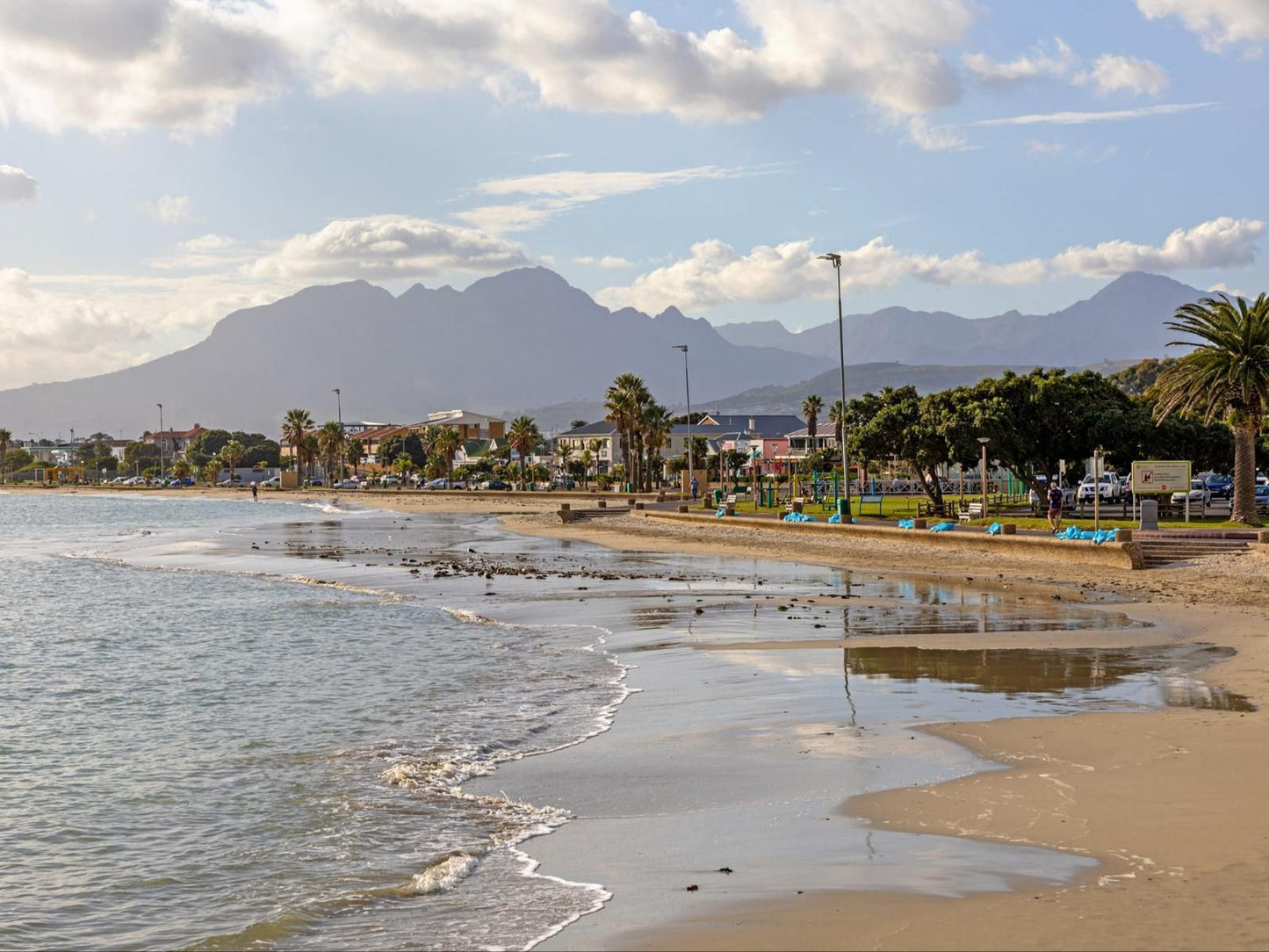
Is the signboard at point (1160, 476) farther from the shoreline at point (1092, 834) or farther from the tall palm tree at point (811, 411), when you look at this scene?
the tall palm tree at point (811, 411)

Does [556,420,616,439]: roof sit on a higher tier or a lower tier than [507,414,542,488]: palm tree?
higher

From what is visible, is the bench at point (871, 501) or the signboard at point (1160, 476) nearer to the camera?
the signboard at point (1160, 476)

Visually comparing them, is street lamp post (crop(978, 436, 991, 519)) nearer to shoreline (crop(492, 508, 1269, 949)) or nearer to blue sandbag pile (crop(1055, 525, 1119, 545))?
blue sandbag pile (crop(1055, 525, 1119, 545))

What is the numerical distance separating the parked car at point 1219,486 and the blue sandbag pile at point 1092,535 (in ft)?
92.6

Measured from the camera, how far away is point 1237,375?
40.2m

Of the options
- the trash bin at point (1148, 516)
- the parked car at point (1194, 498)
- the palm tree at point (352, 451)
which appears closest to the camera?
the trash bin at point (1148, 516)

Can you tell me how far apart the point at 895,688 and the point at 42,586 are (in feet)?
114

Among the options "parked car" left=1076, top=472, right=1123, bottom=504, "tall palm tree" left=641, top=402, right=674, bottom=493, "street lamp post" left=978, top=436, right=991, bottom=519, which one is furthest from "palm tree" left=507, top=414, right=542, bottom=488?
"street lamp post" left=978, top=436, right=991, bottom=519

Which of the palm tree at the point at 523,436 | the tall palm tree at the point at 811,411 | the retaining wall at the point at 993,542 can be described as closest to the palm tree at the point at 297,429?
the palm tree at the point at 523,436

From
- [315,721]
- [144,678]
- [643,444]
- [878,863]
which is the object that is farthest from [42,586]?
[643,444]

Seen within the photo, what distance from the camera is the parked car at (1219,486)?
206 feet

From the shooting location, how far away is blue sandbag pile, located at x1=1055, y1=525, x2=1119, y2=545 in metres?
34.2

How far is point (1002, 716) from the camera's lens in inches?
582

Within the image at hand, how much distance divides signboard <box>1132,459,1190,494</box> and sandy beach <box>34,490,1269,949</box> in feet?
77.5
